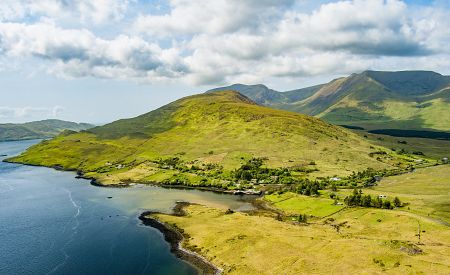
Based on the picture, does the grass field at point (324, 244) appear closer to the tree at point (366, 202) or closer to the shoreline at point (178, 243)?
the shoreline at point (178, 243)

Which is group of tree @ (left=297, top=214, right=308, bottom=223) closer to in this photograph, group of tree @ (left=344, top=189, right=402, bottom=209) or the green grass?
the green grass

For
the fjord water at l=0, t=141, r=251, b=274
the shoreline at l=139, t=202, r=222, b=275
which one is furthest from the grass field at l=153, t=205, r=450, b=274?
the fjord water at l=0, t=141, r=251, b=274

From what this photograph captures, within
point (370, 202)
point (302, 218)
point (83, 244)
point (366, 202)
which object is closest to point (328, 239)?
point (302, 218)

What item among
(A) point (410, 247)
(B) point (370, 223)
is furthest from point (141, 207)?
(A) point (410, 247)

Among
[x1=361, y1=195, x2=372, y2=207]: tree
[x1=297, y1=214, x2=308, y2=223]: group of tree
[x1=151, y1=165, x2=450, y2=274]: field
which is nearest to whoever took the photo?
[x1=151, y1=165, x2=450, y2=274]: field

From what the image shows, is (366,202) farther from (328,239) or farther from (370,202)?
(328,239)

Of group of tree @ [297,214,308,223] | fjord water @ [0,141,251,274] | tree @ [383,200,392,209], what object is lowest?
fjord water @ [0,141,251,274]

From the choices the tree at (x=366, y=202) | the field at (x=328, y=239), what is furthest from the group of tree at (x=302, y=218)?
the tree at (x=366, y=202)
